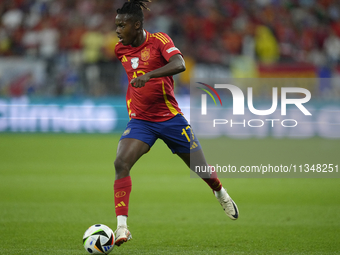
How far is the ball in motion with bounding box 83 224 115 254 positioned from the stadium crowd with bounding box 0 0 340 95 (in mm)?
12123

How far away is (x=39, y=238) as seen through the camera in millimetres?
5031

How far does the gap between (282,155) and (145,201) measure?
17.4ft

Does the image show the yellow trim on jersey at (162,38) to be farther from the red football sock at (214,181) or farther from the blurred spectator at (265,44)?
the blurred spectator at (265,44)

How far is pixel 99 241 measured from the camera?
14.0 feet

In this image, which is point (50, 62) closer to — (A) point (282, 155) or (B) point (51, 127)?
(B) point (51, 127)

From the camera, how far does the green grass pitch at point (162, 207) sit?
4.86m

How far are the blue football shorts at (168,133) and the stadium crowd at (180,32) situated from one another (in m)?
11.3

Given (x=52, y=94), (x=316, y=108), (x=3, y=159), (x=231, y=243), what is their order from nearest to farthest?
(x=231, y=243) < (x=3, y=159) < (x=316, y=108) < (x=52, y=94)

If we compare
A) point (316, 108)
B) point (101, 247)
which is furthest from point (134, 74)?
point (316, 108)

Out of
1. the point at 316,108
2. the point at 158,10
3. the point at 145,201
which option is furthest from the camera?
the point at 158,10

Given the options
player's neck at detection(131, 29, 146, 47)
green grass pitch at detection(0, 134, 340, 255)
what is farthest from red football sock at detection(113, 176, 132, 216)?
player's neck at detection(131, 29, 146, 47)

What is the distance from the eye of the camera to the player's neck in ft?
16.2

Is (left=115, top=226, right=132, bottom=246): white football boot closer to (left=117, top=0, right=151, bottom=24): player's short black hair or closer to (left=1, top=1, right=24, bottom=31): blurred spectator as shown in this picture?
(left=117, top=0, right=151, bottom=24): player's short black hair

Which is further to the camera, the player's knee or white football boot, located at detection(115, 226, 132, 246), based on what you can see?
the player's knee
